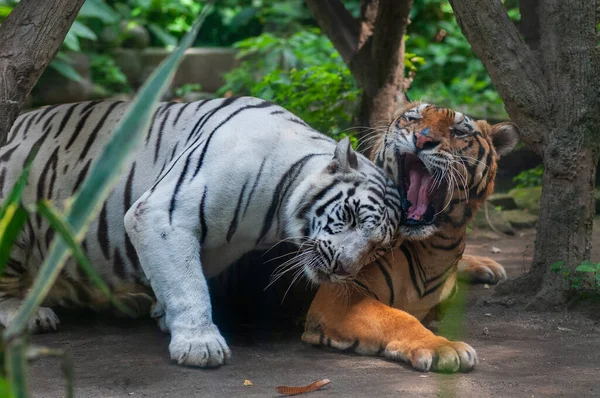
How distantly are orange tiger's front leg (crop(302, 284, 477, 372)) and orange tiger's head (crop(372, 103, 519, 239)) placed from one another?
363 millimetres

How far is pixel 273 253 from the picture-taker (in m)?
3.95

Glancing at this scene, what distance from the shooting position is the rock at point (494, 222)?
20.7 ft

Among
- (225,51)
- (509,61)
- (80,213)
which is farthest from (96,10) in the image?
(80,213)

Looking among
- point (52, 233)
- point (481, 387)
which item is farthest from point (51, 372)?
point (481, 387)

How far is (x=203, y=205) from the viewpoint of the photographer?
129 inches

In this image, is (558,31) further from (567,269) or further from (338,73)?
(338,73)

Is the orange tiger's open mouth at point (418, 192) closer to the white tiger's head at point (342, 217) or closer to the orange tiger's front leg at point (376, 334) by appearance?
the white tiger's head at point (342, 217)

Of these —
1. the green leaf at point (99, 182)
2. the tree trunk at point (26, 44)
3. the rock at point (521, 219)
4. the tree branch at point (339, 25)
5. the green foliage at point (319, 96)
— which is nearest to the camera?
the green leaf at point (99, 182)

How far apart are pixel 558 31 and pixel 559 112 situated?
0.40 meters

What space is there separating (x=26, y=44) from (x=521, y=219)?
443cm

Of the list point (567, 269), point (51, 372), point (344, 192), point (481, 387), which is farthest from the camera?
point (567, 269)

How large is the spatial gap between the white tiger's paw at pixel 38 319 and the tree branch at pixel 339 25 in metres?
2.96

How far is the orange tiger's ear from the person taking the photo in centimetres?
372

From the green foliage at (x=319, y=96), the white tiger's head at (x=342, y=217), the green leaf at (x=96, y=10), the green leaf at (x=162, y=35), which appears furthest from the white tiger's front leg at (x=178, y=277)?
the green leaf at (x=162, y=35)
